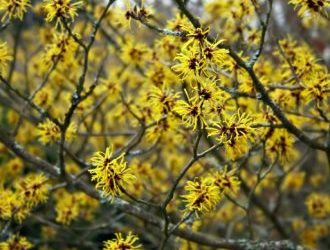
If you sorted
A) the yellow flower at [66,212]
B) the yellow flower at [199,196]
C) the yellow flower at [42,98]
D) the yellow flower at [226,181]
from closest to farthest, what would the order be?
the yellow flower at [199,196]
the yellow flower at [226,181]
the yellow flower at [66,212]
the yellow flower at [42,98]

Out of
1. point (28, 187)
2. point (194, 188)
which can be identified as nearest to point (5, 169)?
point (28, 187)

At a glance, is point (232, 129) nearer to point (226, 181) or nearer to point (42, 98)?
point (226, 181)

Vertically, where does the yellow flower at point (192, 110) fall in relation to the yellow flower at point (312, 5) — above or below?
below

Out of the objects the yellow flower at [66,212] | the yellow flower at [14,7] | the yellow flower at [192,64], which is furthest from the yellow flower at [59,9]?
the yellow flower at [66,212]

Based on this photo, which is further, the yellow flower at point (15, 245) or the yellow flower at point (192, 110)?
the yellow flower at point (15, 245)

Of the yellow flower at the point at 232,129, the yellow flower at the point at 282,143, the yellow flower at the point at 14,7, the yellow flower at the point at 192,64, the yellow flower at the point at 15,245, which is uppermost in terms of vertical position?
the yellow flower at the point at 14,7

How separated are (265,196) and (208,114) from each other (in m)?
7.28

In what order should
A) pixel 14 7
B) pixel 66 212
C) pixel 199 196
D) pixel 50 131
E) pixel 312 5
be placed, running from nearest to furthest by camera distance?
1. pixel 199 196
2. pixel 312 5
3. pixel 14 7
4. pixel 50 131
5. pixel 66 212

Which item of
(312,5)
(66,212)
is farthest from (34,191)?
(312,5)

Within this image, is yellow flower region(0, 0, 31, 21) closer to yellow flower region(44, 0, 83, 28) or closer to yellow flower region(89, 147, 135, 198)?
yellow flower region(44, 0, 83, 28)

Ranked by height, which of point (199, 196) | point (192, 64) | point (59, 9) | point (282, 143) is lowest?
point (199, 196)

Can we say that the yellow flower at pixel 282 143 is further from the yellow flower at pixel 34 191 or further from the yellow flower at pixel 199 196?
the yellow flower at pixel 34 191

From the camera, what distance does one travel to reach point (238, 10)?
3.81 metres

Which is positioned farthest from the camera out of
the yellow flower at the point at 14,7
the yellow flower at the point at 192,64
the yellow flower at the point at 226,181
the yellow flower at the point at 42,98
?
the yellow flower at the point at 42,98
